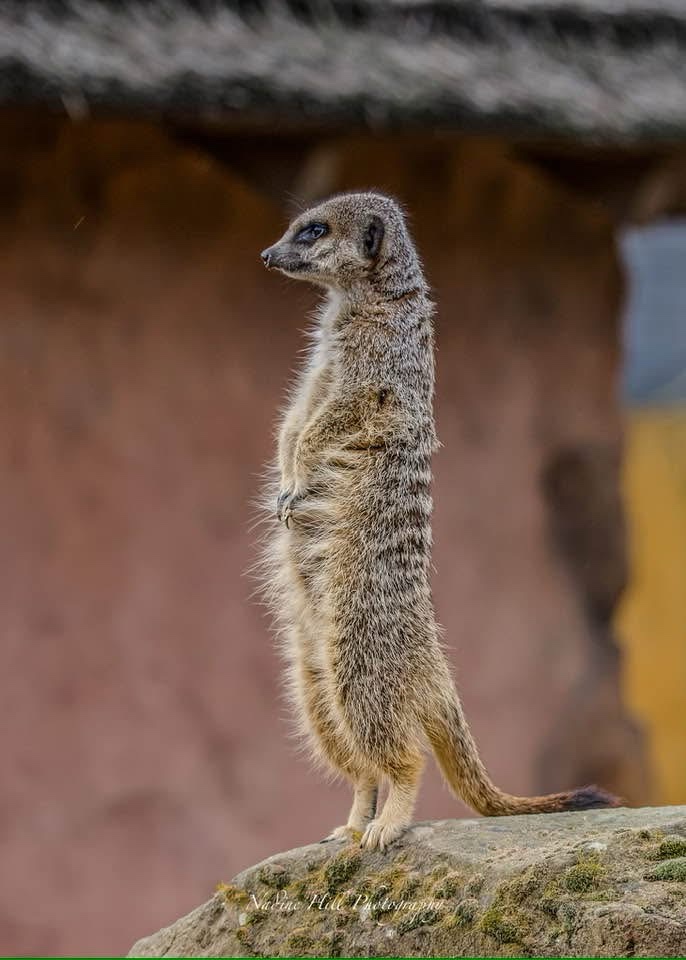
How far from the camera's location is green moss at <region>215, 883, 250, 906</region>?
11.4 ft

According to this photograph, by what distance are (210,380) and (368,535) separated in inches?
152

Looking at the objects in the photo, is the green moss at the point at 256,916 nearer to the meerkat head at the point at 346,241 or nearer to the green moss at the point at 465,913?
the green moss at the point at 465,913

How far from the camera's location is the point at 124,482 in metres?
7.05

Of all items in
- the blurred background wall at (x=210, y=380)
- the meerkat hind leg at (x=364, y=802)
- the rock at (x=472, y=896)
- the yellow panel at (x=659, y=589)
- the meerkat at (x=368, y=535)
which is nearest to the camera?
the rock at (x=472, y=896)

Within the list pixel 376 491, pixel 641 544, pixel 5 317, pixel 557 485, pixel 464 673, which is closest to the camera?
pixel 376 491

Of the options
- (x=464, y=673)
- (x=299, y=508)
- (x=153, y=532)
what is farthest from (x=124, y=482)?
(x=299, y=508)

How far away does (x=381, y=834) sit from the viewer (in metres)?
3.44

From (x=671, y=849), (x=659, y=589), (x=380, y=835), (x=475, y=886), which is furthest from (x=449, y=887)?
(x=659, y=589)

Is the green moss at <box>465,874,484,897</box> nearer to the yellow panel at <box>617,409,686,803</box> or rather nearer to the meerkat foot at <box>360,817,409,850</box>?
the meerkat foot at <box>360,817,409,850</box>

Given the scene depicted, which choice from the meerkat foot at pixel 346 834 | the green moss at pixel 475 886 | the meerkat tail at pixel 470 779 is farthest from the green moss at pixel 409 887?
the meerkat tail at pixel 470 779

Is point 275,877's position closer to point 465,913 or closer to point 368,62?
point 465,913

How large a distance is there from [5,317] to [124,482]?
760mm

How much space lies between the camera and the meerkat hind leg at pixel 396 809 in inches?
135

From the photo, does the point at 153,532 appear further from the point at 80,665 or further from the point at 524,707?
the point at 524,707
